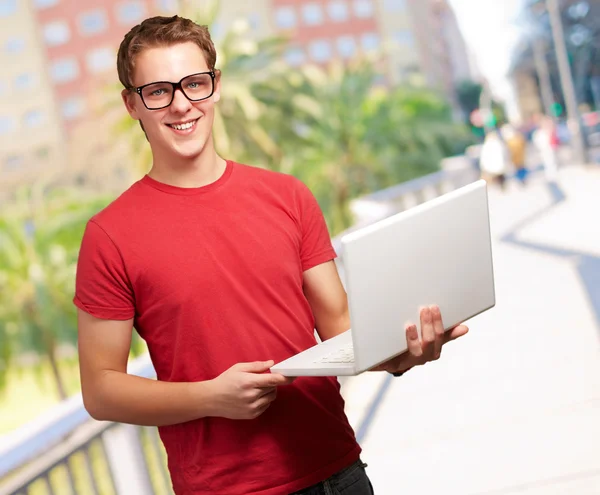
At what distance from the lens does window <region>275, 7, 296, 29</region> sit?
3649 inches

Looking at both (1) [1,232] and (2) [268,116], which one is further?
(2) [268,116]

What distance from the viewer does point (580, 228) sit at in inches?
529

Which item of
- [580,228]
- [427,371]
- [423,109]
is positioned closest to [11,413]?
[423,109]

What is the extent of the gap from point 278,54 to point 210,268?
32197mm

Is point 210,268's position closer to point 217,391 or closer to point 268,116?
point 217,391

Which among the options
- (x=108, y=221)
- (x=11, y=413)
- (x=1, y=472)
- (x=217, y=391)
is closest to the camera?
(x=217, y=391)

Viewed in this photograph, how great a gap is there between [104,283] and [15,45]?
93.1m

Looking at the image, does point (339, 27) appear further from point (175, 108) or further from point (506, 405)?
point (175, 108)

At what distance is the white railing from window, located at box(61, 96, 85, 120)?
8711 cm

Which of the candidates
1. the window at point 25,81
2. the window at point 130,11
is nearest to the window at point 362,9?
the window at point 130,11

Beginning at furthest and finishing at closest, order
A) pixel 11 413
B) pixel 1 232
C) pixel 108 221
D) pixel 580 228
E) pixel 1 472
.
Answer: pixel 11 413 < pixel 1 232 < pixel 580 228 < pixel 1 472 < pixel 108 221

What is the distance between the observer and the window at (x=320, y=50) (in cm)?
9331

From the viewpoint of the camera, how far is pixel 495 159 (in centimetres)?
→ 2266

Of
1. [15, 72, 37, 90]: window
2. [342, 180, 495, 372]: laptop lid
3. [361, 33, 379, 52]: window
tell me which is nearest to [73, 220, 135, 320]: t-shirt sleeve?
[342, 180, 495, 372]: laptop lid
